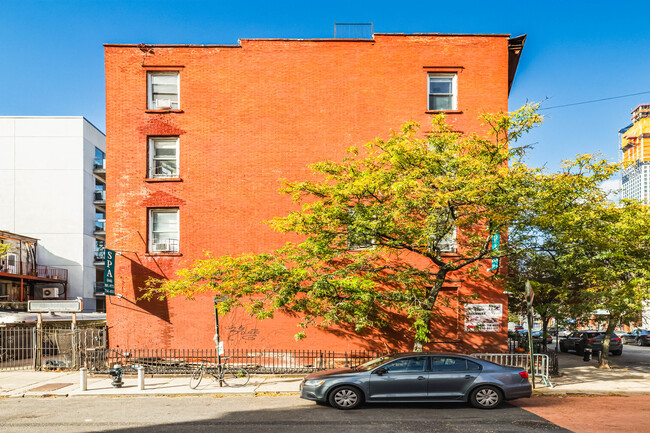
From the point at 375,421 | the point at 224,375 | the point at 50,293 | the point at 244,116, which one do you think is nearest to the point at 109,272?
the point at 224,375

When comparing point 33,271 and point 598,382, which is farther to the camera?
point 33,271

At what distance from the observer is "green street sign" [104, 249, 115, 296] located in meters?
18.0

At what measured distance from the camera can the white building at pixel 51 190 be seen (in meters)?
39.5

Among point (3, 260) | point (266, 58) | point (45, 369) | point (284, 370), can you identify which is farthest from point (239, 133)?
point (3, 260)

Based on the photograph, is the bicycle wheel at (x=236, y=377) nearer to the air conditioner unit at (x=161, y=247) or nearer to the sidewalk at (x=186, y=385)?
the sidewalk at (x=186, y=385)

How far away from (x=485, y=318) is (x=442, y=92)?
30.2ft

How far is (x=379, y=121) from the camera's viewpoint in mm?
19797

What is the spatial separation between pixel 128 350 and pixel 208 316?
3.30 m

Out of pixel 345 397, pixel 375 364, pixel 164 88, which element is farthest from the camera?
pixel 164 88

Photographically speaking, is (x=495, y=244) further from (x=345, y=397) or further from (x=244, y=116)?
(x=244, y=116)

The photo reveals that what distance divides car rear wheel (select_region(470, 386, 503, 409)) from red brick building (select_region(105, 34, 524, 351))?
9938 mm

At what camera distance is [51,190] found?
4019 cm

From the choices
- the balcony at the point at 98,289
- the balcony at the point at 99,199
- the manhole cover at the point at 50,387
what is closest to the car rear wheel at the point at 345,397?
the manhole cover at the point at 50,387

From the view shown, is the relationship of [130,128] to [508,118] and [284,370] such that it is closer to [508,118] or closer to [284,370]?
[284,370]
